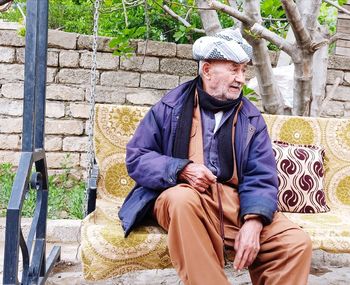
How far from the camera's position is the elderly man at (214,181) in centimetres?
209

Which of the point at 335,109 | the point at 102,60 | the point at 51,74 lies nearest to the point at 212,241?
the point at 102,60

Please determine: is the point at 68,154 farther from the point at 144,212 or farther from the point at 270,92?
the point at 144,212

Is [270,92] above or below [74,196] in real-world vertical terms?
above

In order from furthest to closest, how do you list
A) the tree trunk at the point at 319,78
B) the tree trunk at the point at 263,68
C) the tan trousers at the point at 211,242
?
the tree trunk at the point at 319,78 < the tree trunk at the point at 263,68 < the tan trousers at the point at 211,242

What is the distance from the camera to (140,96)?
5.26m

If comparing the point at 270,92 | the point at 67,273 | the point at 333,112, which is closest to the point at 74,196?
the point at 67,273

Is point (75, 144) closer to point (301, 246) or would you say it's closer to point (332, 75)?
point (332, 75)

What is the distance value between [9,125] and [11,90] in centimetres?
36

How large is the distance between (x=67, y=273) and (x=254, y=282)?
1.52m

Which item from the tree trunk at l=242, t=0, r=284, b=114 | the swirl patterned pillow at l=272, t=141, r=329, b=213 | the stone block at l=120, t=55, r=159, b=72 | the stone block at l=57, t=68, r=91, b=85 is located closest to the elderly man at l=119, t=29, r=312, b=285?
the swirl patterned pillow at l=272, t=141, r=329, b=213

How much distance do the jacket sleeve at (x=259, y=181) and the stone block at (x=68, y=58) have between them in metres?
3.05

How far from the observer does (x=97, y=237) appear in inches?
87.4

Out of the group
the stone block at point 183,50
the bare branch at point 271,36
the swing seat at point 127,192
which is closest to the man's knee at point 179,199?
the swing seat at point 127,192

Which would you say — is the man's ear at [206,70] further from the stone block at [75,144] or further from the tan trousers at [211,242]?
the stone block at [75,144]
